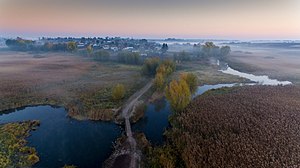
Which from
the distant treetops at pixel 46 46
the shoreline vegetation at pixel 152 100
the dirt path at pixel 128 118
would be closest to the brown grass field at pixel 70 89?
the shoreline vegetation at pixel 152 100

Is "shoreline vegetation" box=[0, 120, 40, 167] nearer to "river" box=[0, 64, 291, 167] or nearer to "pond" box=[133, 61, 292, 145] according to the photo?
"river" box=[0, 64, 291, 167]

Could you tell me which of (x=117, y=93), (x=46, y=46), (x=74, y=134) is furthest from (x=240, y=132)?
(x=46, y=46)

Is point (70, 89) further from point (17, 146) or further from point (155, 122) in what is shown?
point (17, 146)

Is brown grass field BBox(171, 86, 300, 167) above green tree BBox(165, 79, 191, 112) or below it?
below

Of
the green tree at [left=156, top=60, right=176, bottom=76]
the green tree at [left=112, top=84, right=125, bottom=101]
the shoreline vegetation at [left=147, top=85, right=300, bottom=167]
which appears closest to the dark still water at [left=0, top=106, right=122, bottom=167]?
the shoreline vegetation at [left=147, top=85, right=300, bottom=167]

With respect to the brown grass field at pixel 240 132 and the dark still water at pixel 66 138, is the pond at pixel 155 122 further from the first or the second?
the dark still water at pixel 66 138

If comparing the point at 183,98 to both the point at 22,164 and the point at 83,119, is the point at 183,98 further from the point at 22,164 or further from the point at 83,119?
the point at 22,164
